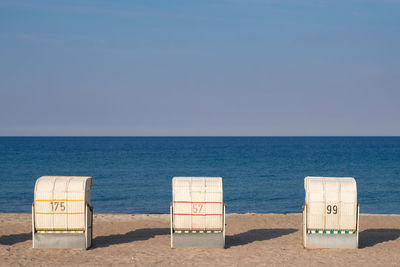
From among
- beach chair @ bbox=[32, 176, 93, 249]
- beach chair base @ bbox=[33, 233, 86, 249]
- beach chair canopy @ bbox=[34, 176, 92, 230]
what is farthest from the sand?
beach chair canopy @ bbox=[34, 176, 92, 230]

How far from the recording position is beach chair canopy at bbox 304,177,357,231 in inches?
659

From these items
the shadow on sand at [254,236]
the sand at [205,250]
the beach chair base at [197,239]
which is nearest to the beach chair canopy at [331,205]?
the sand at [205,250]

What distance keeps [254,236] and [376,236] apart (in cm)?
446

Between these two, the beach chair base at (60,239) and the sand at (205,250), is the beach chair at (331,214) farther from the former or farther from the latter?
the beach chair base at (60,239)

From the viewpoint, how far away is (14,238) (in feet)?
62.5

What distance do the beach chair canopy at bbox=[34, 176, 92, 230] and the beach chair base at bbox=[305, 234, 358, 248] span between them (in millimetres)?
7150

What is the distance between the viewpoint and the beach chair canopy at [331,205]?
1675cm

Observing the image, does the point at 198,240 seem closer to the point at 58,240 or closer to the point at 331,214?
the point at 331,214

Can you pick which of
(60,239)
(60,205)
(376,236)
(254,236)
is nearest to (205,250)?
(254,236)

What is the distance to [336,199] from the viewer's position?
16734 millimetres

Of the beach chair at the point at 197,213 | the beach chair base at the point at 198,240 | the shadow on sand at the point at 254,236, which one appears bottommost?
the shadow on sand at the point at 254,236

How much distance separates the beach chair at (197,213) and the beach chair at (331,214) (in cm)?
275

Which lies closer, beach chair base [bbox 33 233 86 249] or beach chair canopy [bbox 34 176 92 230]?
beach chair canopy [bbox 34 176 92 230]

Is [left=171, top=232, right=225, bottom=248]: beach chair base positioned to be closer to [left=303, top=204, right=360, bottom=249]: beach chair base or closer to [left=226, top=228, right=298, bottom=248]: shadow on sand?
[left=226, top=228, right=298, bottom=248]: shadow on sand
